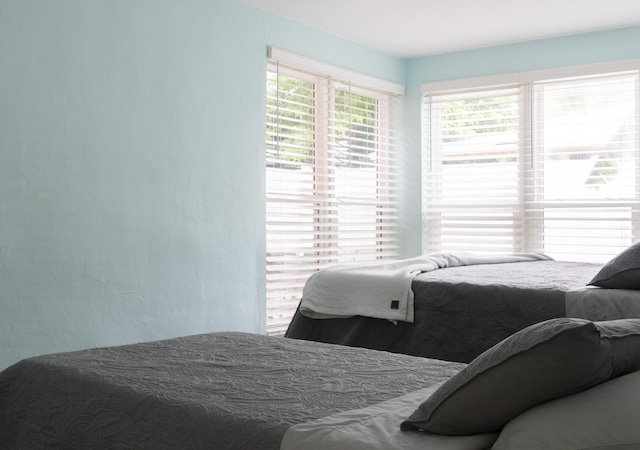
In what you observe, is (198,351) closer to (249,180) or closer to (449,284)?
(449,284)

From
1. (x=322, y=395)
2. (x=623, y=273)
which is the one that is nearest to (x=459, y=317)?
(x=623, y=273)

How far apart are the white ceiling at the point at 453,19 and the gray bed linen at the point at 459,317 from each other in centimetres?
189

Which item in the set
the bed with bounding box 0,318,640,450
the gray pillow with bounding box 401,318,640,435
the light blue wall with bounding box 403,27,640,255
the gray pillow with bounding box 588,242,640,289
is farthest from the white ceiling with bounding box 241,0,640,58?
the gray pillow with bounding box 401,318,640,435

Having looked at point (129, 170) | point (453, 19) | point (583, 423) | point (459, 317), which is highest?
point (453, 19)

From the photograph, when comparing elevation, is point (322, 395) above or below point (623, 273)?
below

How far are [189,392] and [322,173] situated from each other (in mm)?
3823

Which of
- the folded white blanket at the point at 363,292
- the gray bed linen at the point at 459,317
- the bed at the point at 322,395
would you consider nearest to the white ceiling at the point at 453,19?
the folded white blanket at the point at 363,292

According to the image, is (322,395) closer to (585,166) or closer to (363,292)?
(363,292)

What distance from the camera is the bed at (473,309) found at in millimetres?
3162

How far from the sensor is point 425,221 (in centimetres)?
637

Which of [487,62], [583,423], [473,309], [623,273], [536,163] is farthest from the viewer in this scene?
[487,62]

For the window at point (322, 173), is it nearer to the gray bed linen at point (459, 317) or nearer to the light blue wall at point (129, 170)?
the light blue wall at point (129, 170)

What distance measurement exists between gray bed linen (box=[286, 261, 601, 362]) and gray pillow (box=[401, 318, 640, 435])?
1.84 meters

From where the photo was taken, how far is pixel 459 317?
11.4 ft
